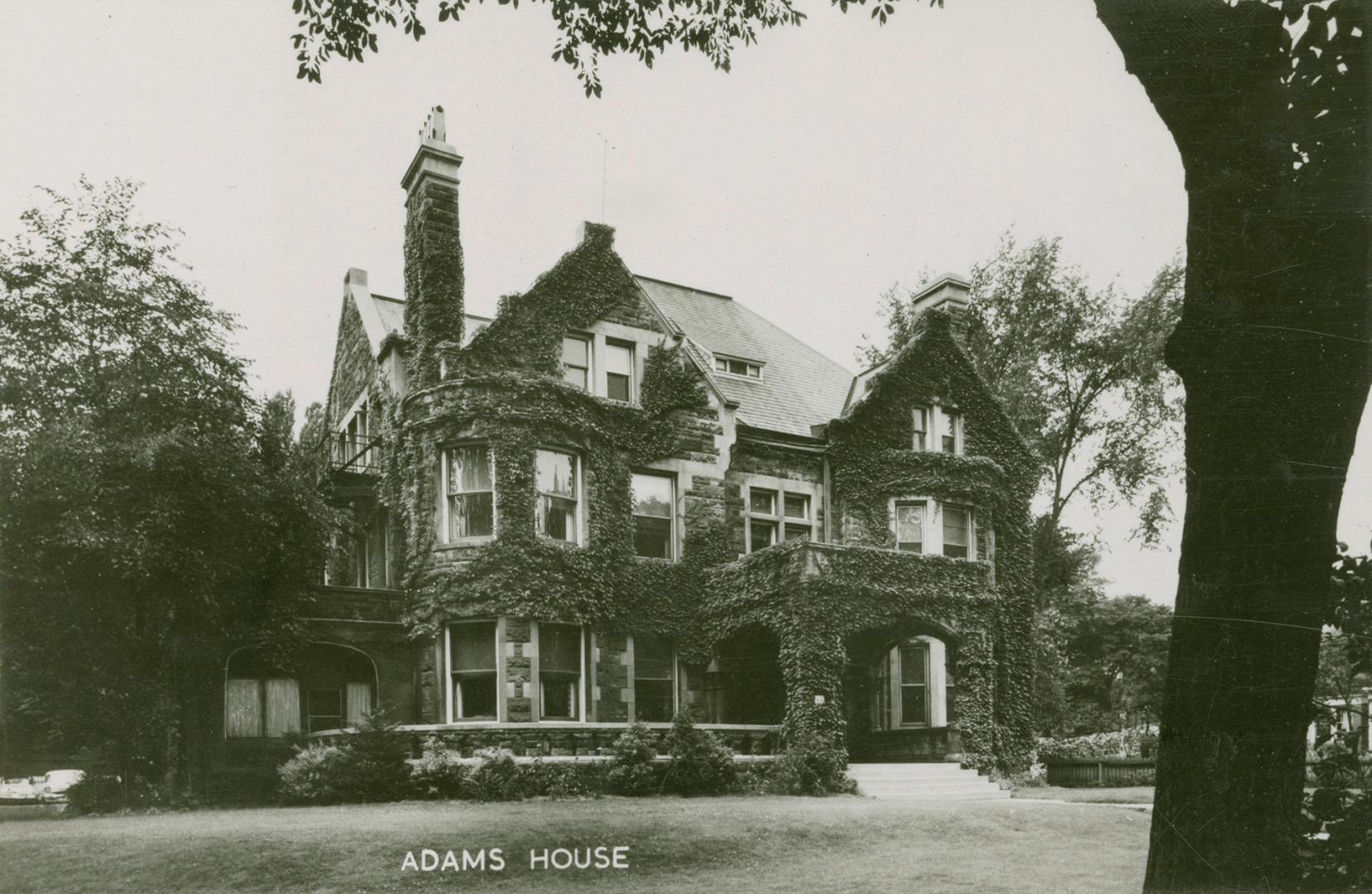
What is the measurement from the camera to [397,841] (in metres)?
10.7

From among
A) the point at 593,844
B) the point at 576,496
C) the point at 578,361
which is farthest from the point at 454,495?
the point at 593,844

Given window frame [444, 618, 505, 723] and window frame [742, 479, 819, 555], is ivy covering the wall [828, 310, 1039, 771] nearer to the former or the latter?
window frame [742, 479, 819, 555]

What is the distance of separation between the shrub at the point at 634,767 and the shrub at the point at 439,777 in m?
2.15

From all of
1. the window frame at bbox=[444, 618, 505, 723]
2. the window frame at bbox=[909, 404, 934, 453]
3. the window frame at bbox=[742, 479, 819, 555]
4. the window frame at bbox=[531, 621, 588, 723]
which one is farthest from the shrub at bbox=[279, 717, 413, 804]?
the window frame at bbox=[909, 404, 934, 453]

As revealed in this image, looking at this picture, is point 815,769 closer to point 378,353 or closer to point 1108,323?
point 378,353

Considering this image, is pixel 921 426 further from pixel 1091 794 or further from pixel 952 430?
pixel 1091 794

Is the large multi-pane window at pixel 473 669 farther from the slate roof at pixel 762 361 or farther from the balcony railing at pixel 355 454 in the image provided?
the slate roof at pixel 762 361

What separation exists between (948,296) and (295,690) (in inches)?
672

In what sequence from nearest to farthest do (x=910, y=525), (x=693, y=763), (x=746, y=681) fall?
(x=693, y=763), (x=746, y=681), (x=910, y=525)

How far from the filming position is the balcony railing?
77.9ft

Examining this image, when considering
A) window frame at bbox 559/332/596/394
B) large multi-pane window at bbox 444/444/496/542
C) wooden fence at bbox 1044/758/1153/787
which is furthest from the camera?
window frame at bbox 559/332/596/394

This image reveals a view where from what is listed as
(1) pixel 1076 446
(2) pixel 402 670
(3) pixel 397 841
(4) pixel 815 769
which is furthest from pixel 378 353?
(1) pixel 1076 446

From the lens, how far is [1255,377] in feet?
20.4

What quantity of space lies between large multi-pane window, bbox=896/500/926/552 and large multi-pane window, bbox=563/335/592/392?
7500 mm
